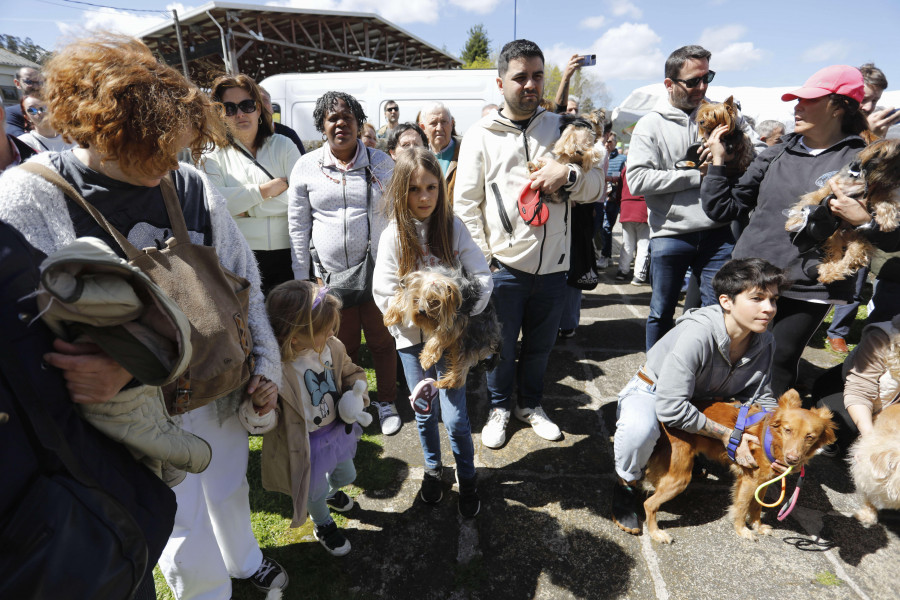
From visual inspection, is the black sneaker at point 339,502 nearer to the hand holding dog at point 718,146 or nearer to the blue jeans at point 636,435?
the blue jeans at point 636,435

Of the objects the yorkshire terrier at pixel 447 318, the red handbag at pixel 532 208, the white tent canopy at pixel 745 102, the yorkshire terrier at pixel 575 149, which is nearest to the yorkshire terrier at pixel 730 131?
the yorkshire terrier at pixel 575 149

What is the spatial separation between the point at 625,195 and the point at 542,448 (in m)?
4.63

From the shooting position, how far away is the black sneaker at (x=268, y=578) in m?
2.04

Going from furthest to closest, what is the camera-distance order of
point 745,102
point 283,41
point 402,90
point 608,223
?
point 283,41
point 745,102
point 402,90
point 608,223

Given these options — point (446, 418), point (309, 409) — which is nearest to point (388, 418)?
point (446, 418)

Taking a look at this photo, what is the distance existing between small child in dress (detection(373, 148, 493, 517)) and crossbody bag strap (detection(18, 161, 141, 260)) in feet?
3.79

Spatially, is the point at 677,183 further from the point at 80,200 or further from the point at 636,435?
the point at 80,200

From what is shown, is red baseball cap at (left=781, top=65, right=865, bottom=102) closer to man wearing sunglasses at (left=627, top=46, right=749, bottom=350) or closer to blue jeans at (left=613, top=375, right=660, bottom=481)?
man wearing sunglasses at (left=627, top=46, right=749, bottom=350)

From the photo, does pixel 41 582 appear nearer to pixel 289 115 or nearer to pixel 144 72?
pixel 144 72

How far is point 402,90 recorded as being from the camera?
Result: 8.46m

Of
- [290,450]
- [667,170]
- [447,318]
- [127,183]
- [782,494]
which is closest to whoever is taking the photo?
[127,183]

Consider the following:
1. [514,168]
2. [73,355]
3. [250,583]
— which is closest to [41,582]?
[73,355]

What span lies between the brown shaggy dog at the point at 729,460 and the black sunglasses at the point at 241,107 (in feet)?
10.8

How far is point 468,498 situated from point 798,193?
259 centimetres
